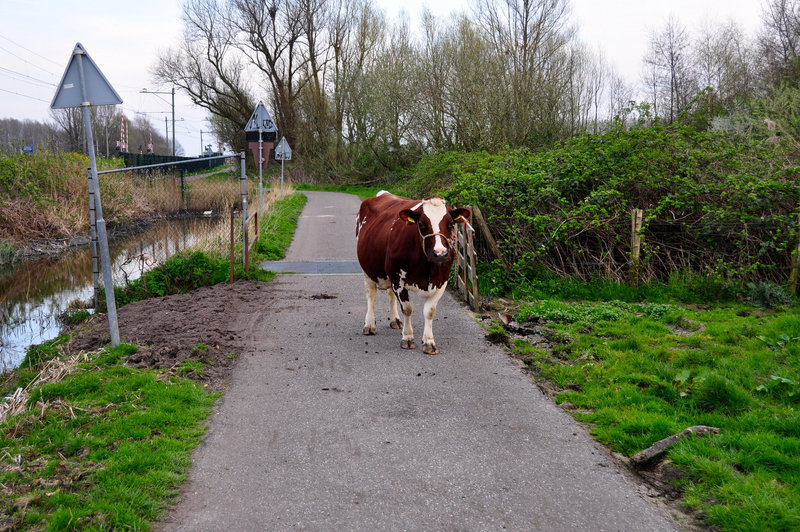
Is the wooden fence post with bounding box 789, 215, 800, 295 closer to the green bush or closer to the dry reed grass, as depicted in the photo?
the green bush

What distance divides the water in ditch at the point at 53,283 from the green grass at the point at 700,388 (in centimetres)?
751

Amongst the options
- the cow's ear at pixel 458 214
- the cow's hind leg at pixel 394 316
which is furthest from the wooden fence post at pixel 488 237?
the cow's ear at pixel 458 214

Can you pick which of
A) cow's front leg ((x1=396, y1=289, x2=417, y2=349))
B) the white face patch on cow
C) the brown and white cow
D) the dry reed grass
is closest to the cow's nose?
the brown and white cow

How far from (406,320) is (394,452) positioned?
2.99 m

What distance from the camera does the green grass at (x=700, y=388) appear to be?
3908mm

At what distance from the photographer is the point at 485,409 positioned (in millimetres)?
5527

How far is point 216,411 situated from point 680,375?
4.26 m

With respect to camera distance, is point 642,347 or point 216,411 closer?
point 216,411

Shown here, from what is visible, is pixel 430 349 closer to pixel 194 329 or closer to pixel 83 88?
pixel 194 329

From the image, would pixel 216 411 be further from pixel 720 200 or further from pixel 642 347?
pixel 720 200

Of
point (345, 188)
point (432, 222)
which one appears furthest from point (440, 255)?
point (345, 188)

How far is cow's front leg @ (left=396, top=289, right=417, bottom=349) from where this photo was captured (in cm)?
736

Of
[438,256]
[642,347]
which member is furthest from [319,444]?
[642,347]

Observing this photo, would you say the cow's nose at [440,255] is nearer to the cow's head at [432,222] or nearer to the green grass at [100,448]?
the cow's head at [432,222]
